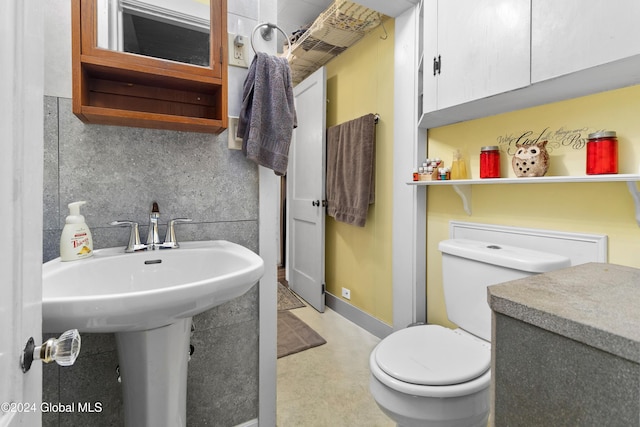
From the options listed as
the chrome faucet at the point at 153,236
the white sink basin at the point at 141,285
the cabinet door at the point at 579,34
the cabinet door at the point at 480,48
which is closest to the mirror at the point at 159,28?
the chrome faucet at the point at 153,236

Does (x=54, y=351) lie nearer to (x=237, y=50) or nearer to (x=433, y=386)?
(x=433, y=386)

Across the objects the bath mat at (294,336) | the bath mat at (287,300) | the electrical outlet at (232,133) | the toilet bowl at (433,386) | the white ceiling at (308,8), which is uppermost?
the white ceiling at (308,8)

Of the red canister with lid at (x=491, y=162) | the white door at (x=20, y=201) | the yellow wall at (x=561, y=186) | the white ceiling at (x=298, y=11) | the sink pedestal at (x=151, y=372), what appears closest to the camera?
the white door at (x=20, y=201)

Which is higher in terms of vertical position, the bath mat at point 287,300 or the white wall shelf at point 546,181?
the white wall shelf at point 546,181

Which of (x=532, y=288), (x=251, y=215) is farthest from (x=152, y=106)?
(x=532, y=288)

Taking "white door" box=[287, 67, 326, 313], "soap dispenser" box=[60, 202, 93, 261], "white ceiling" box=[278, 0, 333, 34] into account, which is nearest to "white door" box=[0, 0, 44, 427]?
"soap dispenser" box=[60, 202, 93, 261]

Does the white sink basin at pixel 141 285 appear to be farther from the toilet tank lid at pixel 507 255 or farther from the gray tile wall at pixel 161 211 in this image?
the toilet tank lid at pixel 507 255

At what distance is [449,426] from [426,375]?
166mm

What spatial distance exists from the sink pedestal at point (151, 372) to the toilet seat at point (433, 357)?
25.8 inches

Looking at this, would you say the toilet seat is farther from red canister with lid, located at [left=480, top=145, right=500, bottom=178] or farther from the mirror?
the mirror

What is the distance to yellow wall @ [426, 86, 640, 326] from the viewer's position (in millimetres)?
1056

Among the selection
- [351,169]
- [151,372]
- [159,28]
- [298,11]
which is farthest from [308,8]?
[151,372]

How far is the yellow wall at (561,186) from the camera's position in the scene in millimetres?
1056

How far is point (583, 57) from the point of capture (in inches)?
37.2
